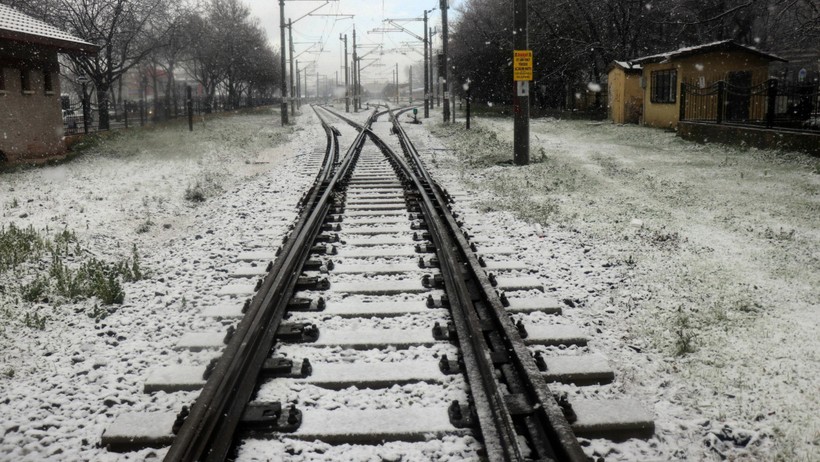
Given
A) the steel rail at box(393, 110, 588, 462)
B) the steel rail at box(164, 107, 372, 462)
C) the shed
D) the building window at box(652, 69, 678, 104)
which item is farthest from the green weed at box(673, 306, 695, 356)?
the shed

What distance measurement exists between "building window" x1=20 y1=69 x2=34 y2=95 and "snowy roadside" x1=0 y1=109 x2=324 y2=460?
2.79 m

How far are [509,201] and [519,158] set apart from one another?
173 inches

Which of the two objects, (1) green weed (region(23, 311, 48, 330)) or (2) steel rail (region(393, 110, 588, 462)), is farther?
(1) green weed (region(23, 311, 48, 330))

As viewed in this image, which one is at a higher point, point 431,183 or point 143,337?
point 431,183

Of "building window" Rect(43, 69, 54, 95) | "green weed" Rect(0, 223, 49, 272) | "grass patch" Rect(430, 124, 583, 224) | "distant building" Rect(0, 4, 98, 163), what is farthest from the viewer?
"building window" Rect(43, 69, 54, 95)

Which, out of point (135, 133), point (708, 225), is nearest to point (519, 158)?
point (708, 225)

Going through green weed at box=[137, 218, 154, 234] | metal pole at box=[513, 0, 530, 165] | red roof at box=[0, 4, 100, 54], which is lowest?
green weed at box=[137, 218, 154, 234]

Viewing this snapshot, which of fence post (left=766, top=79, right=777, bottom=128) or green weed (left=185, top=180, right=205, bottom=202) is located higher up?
fence post (left=766, top=79, right=777, bottom=128)

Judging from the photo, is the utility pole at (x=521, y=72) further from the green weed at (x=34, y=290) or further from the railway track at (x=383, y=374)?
the green weed at (x=34, y=290)

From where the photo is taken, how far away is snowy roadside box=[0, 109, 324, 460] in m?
3.54

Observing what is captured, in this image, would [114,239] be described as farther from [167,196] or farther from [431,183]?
[431,183]

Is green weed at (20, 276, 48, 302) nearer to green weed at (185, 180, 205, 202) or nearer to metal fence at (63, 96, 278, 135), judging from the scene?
green weed at (185, 180, 205, 202)

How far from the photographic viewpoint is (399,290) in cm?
524

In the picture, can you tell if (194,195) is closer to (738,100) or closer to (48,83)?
(48,83)
